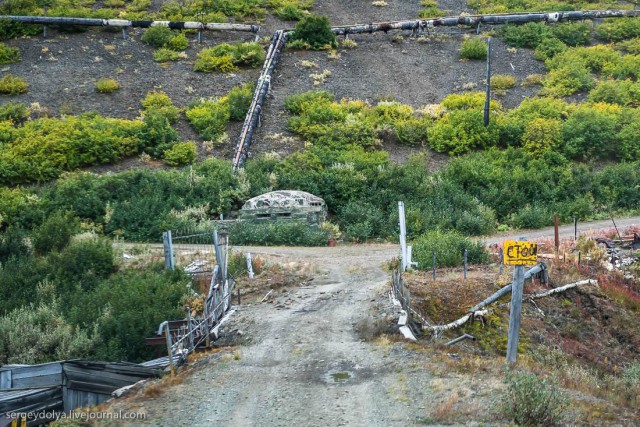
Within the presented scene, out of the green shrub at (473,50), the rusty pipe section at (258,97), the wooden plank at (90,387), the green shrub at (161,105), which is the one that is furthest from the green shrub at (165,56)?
the wooden plank at (90,387)

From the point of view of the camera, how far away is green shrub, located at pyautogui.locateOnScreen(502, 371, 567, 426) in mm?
11547

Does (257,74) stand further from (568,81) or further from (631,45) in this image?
(631,45)

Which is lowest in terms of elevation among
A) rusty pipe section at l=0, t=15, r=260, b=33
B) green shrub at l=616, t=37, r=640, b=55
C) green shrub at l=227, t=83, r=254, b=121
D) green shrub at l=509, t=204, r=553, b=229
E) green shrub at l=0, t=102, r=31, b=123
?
green shrub at l=509, t=204, r=553, b=229

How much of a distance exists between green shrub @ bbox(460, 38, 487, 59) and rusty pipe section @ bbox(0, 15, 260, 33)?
10772mm

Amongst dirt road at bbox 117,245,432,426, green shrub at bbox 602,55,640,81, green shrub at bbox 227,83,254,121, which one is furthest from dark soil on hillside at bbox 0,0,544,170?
dirt road at bbox 117,245,432,426

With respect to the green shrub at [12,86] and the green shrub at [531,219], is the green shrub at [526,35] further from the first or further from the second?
the green shrub at [12,86]

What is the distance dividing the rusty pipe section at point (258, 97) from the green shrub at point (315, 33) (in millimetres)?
811

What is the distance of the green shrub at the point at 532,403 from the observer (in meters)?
11.5

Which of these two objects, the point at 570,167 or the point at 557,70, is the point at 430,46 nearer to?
the point at 557,70

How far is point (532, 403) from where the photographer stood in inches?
456

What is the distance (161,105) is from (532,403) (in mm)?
28877

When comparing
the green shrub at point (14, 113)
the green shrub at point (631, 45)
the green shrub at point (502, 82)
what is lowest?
the green shrub at point (14, 113)

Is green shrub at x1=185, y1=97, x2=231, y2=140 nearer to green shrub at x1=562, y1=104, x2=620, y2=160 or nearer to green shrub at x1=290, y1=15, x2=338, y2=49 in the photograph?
green shrub at x1=290, y1=15, x2=338, y2=49

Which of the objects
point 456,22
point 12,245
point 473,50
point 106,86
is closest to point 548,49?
point 473,50
